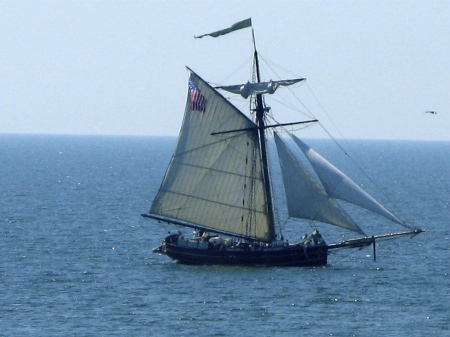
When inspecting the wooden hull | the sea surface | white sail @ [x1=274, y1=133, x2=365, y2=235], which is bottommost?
the sea surface

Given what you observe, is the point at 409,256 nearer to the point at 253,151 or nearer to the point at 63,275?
the point at 253,151

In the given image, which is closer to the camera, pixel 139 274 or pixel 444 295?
pixel 444 295

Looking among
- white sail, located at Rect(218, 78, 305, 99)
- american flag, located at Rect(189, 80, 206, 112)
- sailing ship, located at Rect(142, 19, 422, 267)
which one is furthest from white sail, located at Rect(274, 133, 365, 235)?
american flag, located at Rect(189, 80, 206, 112)

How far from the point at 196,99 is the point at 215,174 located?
15.4 feet

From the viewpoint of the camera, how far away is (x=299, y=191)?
6875cm

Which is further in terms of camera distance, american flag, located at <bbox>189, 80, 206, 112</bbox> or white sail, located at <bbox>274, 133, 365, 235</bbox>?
american flag, located at <bbox>189, 80, 206, 112</bbox>

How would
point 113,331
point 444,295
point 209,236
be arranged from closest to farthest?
point 113,331 < point 444,295 < point 209,236

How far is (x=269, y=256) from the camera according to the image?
228ft

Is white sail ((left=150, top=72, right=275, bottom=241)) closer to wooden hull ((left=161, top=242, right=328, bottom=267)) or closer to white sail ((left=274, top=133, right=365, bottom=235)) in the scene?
wooden hull ((left=161, top=242, right=328, bottom=267))

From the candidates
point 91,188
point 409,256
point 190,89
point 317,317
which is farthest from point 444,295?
point 91,188

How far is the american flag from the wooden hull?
863 cm

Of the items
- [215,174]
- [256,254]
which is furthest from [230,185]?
[256,254]

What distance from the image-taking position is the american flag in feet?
230

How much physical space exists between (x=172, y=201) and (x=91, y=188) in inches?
2988
